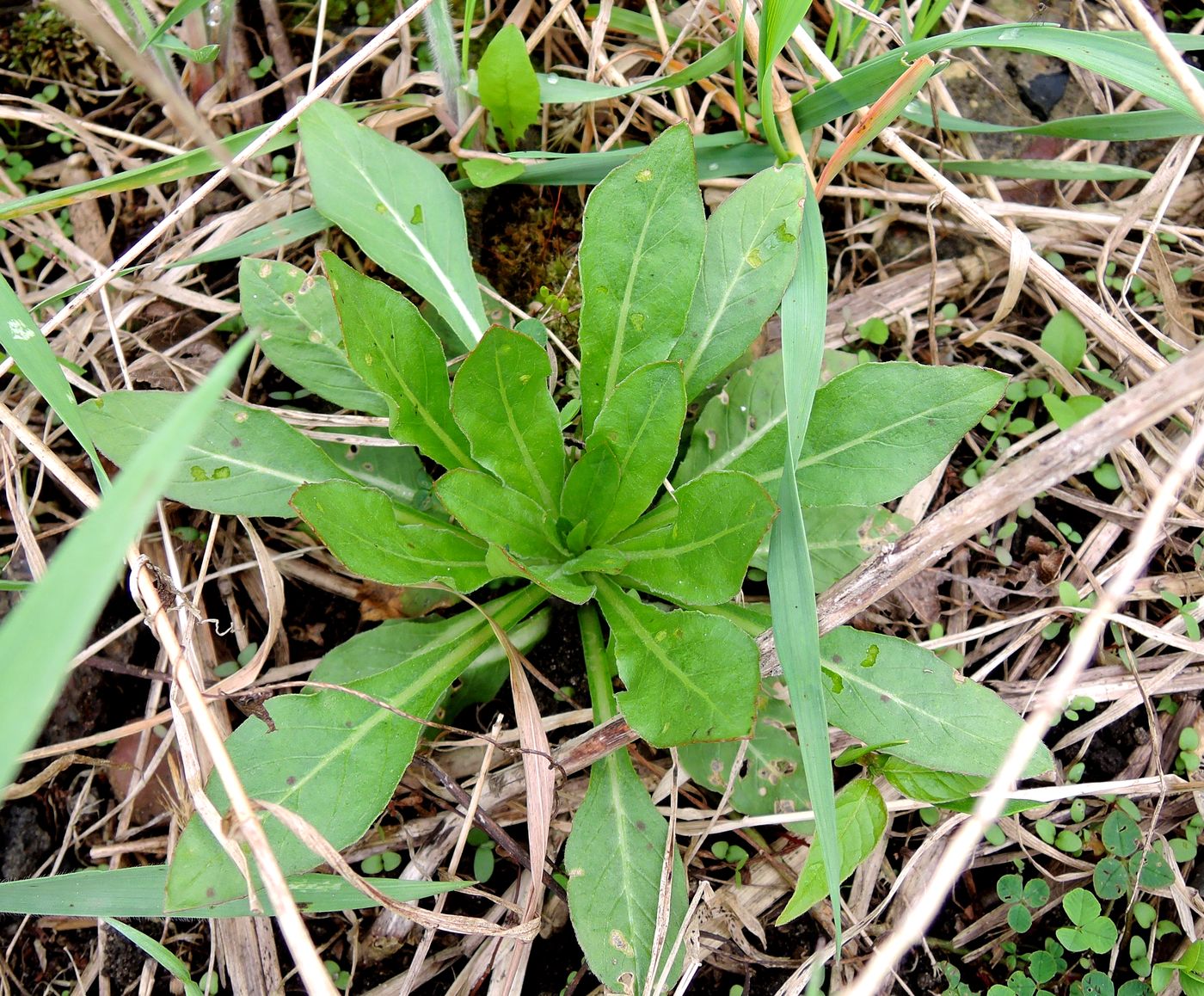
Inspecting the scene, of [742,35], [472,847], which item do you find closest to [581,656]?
[472,847]

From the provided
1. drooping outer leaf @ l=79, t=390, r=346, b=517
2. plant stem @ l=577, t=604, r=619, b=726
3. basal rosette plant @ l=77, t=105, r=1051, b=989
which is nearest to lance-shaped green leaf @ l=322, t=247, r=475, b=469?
basal rosette plant @ l=77, t=105, r=1051, b=989

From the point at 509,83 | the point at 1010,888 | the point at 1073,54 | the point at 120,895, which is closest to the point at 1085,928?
the point at 1010,888

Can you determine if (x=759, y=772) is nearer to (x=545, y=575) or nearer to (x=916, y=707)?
(x=916, y=707)

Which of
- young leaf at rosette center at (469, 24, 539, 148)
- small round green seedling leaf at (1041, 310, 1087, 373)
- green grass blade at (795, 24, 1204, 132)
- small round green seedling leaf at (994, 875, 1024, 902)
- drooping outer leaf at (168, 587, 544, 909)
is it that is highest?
young leaf at rosette center at (469, 24, 539, 148)

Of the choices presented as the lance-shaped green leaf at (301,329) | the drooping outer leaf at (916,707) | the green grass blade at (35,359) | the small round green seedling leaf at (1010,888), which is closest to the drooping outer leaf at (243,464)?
the lance-shaped green leaf at (301,329)

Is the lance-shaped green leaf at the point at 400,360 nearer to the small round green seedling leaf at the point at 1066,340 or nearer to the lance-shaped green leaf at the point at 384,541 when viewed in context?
the lance-shaped green leaf at the point at 384,541

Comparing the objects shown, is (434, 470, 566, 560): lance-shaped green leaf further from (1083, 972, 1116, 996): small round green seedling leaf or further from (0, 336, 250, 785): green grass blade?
(1083, 972, 1116, 996): small round green seedling leaf
